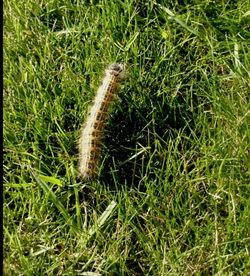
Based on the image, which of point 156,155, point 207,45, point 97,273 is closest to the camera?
point 97,273

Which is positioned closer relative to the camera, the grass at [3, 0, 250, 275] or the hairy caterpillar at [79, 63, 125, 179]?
the grass at [3, 0, 250, 275]

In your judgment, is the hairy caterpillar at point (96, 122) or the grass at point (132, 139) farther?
the hairy caterpillar at point (96, 122)

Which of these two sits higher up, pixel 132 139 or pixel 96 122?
pixel 96 122

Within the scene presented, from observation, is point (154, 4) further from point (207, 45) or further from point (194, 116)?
point (194, 116)

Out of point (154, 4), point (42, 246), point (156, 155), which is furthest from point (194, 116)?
point (42, 246)
